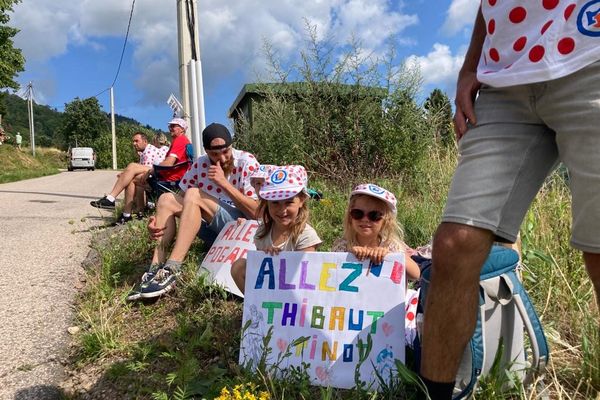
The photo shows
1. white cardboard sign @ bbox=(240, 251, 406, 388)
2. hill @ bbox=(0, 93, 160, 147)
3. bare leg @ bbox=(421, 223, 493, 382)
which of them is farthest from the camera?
hill @ bbox=(0, 93, 160, 147)

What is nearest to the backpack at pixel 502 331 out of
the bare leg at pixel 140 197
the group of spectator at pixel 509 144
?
the group of spectator at pixel 509 144

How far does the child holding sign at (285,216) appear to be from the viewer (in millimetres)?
2830

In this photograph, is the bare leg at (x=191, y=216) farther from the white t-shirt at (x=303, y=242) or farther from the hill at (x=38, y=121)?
the hill at (x=38, y=121)

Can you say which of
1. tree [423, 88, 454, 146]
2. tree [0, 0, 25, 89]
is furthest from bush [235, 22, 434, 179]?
tree [0, 0, 25, 89]

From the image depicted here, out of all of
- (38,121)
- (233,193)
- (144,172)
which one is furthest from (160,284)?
(38,121)

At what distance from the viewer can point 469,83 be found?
1.72 metres

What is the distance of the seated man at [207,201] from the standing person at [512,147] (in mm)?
2361

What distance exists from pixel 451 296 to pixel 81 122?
69.9m

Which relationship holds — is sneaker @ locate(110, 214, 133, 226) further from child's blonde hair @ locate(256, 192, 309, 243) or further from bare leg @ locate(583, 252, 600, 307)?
bare leg @ locate(583, 252, 600, 307)

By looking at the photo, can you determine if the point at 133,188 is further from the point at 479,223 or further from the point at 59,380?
the point at 479,223

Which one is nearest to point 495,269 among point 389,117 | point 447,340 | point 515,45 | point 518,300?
point 518,300

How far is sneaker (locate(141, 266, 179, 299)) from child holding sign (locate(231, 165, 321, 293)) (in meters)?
0.83

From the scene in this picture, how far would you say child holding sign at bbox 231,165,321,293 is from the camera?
9.29ft

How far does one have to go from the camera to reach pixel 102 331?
286 cm
